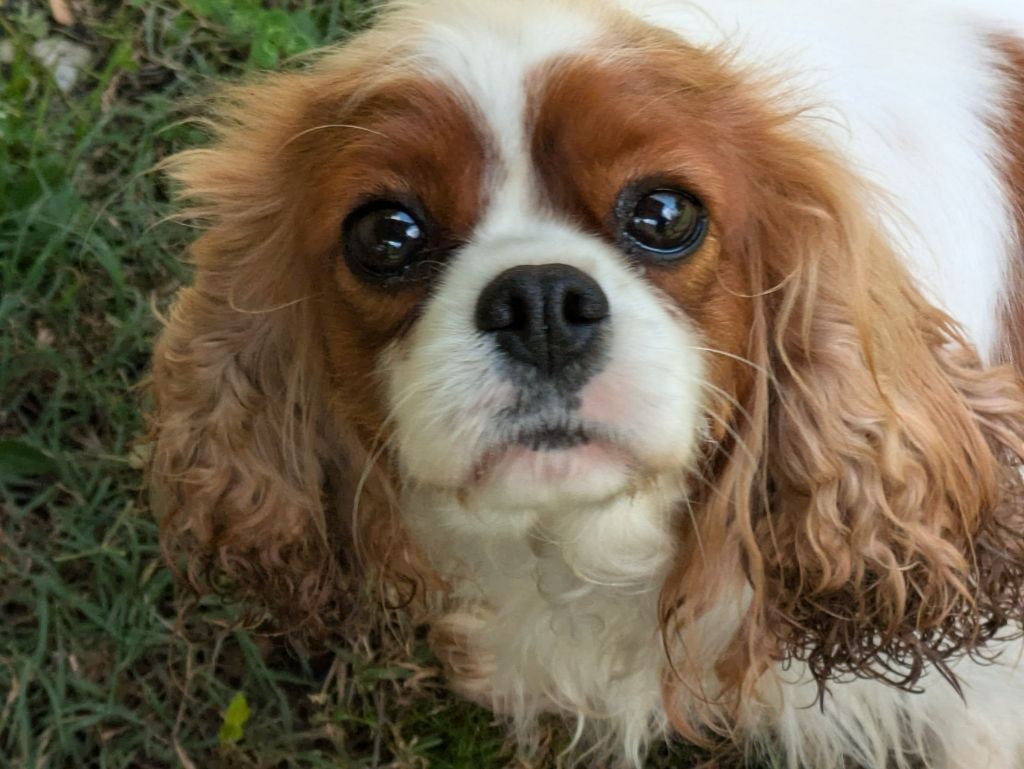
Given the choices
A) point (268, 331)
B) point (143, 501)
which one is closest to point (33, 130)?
point (143, 501)

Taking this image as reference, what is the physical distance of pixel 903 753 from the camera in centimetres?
205

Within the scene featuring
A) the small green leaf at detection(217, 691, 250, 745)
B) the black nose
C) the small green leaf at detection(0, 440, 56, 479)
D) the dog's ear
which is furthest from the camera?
the small green leaf at detection(0, 440, 56, 479)

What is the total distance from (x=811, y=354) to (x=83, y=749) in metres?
1.49

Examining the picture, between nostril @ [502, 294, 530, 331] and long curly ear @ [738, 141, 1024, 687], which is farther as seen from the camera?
long curly ear @ [738, 141, 1024, 687]

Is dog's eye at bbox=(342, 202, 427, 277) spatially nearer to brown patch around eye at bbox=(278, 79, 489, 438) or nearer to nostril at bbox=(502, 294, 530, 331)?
brown patch around eye at bbox=(278, 79, 489, 438)

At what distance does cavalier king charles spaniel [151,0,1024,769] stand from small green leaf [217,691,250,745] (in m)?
0.30

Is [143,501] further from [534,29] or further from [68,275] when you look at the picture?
[534,29]

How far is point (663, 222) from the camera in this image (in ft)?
4.15

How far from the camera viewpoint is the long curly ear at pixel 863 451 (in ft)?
4.64

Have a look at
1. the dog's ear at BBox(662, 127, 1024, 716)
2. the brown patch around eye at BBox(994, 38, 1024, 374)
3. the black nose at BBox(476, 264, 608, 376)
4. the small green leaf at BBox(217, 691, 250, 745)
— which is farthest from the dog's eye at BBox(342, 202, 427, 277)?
the small green leaf at BBox(217, 691, 250, 745)

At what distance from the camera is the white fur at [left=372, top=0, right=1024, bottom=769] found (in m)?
1.23

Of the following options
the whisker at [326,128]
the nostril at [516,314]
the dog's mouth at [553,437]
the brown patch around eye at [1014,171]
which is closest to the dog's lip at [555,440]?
the dog's mouth at [553,437]

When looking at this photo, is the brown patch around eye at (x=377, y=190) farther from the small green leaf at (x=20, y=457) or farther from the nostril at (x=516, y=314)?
the small green leaf at (x=20, y=457)

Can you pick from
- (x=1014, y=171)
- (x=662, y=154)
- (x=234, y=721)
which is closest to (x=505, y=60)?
(x=662, y=154)
